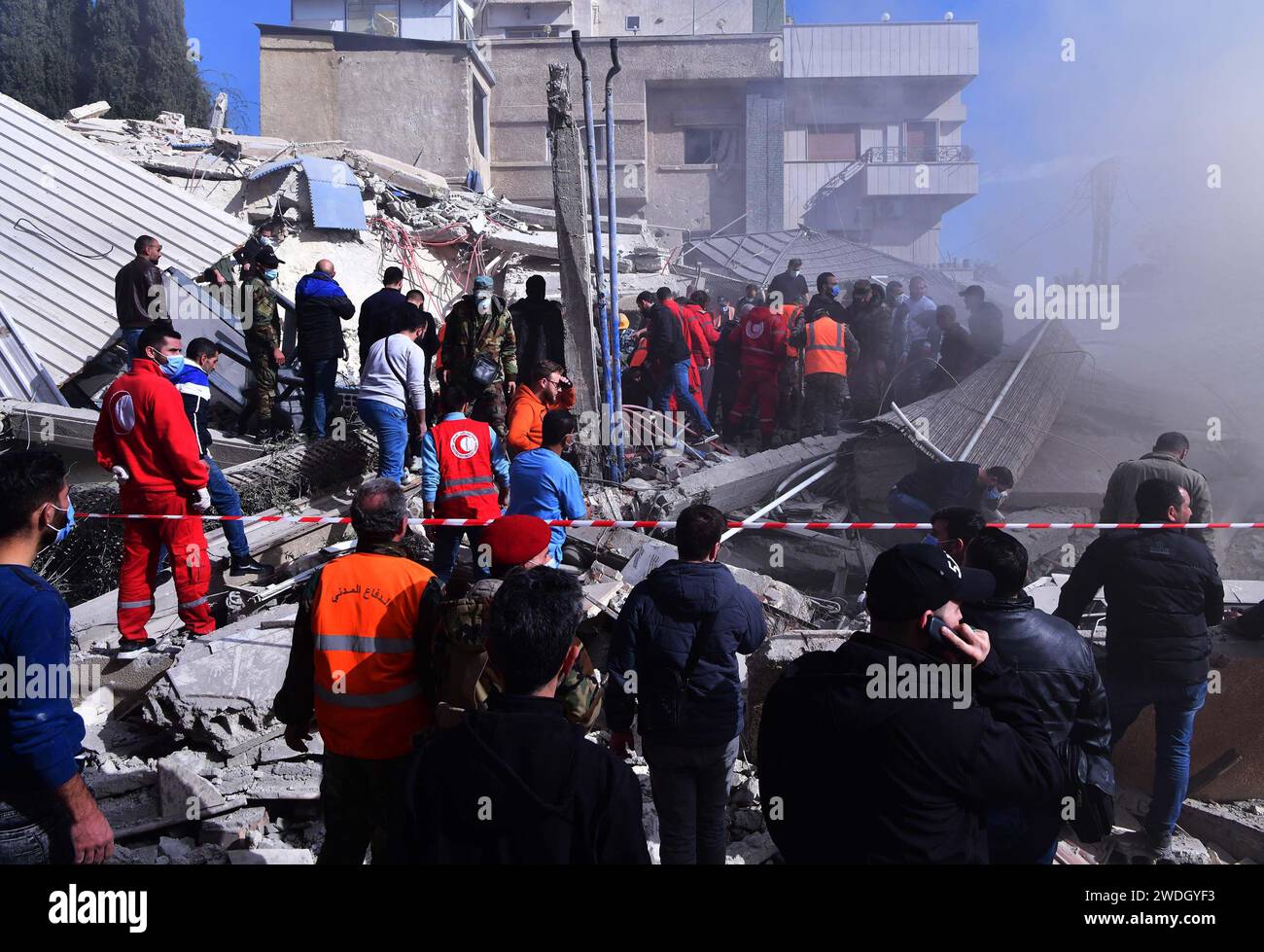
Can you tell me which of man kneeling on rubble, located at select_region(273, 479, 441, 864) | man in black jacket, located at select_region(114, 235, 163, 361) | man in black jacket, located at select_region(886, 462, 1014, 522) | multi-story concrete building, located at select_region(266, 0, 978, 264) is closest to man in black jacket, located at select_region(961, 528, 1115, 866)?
man kneeling on rubble, located at select_region(273, 479, 441, 864)

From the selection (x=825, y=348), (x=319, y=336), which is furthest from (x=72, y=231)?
(x=825, y=348)

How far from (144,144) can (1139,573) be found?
1803 centimetres

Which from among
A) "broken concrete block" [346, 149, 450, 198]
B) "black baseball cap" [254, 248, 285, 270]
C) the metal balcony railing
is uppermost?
the metal balcony railing

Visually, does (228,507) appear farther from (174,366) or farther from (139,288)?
(139,288)

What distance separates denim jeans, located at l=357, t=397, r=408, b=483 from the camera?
678 cm

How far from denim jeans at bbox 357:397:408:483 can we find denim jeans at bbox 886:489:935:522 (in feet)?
12.2

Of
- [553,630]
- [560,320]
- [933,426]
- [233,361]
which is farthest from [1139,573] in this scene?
[233,361]

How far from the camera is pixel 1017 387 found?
9273 millimetres

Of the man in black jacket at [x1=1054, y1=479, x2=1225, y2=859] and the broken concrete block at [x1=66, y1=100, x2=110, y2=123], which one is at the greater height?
the broken concrete block at [x1=66, y1=100, x2=110, y2=123]

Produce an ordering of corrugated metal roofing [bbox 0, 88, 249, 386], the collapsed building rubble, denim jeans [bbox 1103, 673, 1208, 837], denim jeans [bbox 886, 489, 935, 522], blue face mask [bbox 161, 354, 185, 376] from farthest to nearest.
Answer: corrugated metal roofing [bbox 0, 88, 249, 386] < denim jeans [bbox 886, 489, 935, 522] < blue face mask [bbox 161, 354, 185, 376] < the collapsed building rubble < denim jeans [bbox 1103, 673, 1208, 837]

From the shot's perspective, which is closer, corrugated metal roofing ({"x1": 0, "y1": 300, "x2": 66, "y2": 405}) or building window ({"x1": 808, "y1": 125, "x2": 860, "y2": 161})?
corrugated metal roofing ({"x1": 0, "y1": 300, "x2": 66, "y2": 405})

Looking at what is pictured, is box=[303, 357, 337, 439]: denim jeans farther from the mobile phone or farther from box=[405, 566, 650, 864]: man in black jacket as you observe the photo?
the mobile phone

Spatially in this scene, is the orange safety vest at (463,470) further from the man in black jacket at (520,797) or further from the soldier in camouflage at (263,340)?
the man in black jacket at (520,797)
